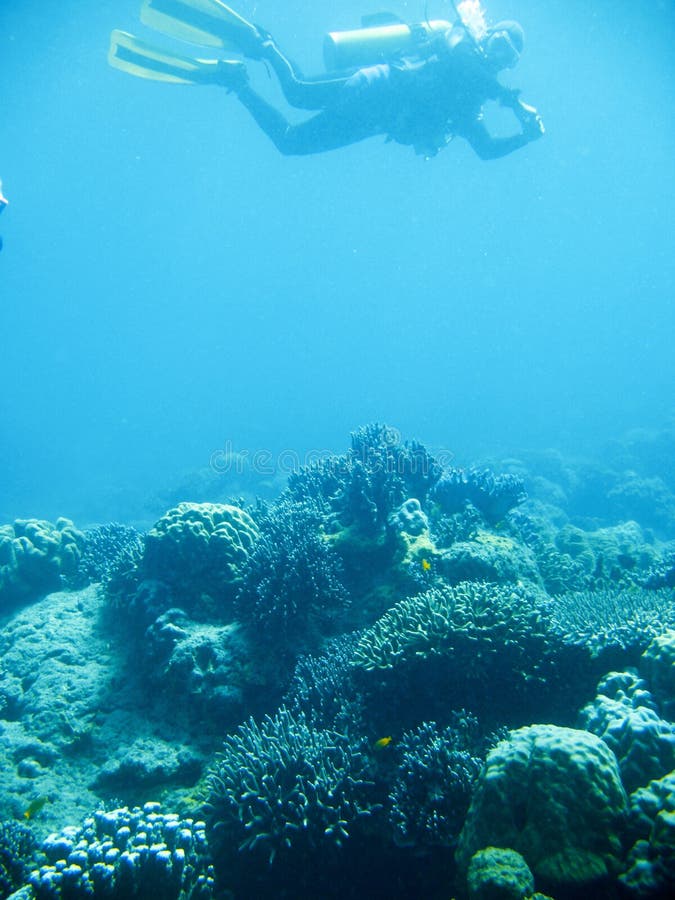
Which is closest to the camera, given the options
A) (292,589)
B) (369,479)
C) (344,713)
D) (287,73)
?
(344,713)

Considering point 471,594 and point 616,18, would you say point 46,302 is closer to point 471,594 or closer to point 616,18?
point 616,18

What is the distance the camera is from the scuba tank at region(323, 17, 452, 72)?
10.1 metres

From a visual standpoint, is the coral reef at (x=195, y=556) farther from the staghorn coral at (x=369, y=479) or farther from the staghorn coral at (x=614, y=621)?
the staghorn coral at (x=614, y=621)

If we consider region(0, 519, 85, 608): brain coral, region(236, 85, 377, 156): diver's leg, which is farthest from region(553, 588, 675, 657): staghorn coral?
region(236, 85, 377, 156): diver's leg

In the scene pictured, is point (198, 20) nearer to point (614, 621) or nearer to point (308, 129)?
point (308, 129)

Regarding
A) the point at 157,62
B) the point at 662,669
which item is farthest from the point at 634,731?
the point at 157,62

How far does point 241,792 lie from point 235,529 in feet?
10.5

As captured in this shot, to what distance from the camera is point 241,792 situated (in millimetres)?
3496

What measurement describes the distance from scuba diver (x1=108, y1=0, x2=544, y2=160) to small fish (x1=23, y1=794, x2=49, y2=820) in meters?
12.2

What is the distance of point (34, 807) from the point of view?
12.2ft

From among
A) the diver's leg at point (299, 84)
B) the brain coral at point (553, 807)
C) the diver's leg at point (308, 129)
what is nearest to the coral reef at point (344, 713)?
the brain coral at point (553, 807)

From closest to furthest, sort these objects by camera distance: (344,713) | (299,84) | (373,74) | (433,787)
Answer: (433,787) → (344,713) → (373,74) → (299,84)

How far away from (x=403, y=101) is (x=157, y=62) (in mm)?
6763

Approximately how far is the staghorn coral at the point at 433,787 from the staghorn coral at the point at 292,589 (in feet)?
5.49
